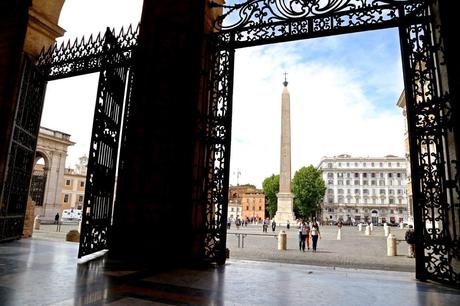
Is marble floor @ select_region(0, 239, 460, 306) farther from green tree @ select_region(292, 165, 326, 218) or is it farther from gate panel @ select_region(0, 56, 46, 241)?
green tree @ select_region(292, 165, 326, 218)

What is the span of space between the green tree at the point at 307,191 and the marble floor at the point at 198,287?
55687 mm

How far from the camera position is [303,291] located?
3.57 meters

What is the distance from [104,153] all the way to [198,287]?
11.6ft

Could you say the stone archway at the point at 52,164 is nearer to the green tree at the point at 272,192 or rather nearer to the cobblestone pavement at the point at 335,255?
the cobblestone pavement at the point at 335,255

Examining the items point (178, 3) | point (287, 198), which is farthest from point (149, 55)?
point (287, 198)

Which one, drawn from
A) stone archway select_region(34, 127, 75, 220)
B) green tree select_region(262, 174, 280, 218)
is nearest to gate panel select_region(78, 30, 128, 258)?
stone archway select_region(34, 127, 75, 220)

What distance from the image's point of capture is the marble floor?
306cm

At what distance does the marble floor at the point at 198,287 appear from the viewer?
306cm

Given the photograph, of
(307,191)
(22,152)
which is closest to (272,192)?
(307,191)

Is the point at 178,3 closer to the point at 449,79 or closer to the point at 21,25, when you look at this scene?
the point at 21,25

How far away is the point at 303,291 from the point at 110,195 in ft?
14.3

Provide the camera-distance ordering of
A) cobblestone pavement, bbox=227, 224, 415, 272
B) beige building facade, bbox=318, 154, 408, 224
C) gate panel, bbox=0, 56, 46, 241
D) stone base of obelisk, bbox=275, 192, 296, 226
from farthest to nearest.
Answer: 1. beige building facade, bbox=318, 154, 408, 224
2. stone base of obelisk, bbox=275, 192, 296, 226
3. cobblestone pavement, bbox=227, 224, 415, 272
4. gate panel, bbox=0, 56, 46, 241

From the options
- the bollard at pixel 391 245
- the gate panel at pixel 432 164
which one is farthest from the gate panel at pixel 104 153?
the bollard at pixel 391 245

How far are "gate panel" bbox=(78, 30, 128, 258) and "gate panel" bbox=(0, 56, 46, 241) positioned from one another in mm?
2907
